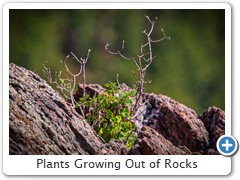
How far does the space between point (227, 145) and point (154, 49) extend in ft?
42.6

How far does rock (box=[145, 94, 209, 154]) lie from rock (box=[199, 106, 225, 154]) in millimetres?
59

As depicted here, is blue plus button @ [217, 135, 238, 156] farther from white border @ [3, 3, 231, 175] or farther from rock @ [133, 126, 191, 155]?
rock @ [133, 126, 191, 155]

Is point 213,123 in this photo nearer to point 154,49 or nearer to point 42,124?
point 42,124

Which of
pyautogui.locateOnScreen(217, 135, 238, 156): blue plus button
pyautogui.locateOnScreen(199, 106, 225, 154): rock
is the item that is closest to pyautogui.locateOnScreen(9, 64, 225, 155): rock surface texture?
pyautogui.locateOnScreen(199, 106, 225, 154): rock

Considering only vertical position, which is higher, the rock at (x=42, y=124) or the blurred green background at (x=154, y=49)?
the blurred green background at (x=154, y=49)

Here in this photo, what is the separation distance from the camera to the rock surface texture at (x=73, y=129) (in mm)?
6285

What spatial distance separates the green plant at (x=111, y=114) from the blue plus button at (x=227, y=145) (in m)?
0.96

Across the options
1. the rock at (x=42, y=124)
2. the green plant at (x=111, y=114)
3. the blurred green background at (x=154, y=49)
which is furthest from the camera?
the blurred green background at (x=154, y=49)

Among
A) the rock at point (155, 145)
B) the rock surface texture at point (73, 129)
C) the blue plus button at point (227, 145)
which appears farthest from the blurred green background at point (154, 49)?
the blue plus button at point (227, 145)

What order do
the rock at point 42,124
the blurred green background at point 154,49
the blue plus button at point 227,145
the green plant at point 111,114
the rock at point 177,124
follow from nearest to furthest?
1. the rock at point 42,124
2. the blue plus button at point 227,145
3. the green plant at point 111,114
4. the rock at point 177,124
5. the blurred green background at point 154,49

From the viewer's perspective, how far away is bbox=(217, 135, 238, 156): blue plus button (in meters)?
6.48

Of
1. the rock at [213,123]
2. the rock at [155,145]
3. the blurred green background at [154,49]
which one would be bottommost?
the rock at [155,145]
